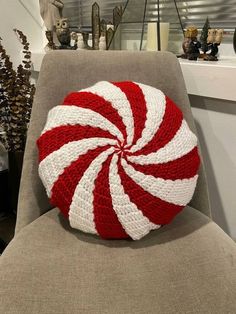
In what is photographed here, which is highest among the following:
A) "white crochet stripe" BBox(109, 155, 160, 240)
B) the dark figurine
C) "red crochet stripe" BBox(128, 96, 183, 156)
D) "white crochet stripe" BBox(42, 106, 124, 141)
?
the dark figurine

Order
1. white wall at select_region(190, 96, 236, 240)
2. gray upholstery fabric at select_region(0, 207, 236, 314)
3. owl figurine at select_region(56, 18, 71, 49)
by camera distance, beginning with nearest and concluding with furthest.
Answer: gray upholstery fabric at select_region(0, 207, 236, 314)
white wall at select_region(190, 96, 236, 240)
owl figurine at select_region(56, 18, 71, 49)

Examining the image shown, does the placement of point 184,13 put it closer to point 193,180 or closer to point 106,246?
point 193,180

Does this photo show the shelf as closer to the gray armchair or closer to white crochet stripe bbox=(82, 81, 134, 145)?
the gray armchair

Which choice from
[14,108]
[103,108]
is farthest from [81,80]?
[14,108]

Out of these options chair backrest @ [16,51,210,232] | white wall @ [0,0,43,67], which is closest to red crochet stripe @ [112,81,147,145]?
chair backrest @ [16,51,210,232]

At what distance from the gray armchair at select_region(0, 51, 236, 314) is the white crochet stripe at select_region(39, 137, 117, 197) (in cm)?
15

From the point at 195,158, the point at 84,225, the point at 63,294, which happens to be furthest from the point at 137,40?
the point at 63,294

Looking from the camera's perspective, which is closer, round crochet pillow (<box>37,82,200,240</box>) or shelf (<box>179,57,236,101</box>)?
round crochet pillow (<box>37,82,200,240</box>)

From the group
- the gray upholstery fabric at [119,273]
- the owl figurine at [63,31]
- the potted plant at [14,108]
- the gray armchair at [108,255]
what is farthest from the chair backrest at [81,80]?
the owl figurine at [63,31]

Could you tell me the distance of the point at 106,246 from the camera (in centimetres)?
64

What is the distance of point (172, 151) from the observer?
62cm

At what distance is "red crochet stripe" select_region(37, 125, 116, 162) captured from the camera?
614 millimetres

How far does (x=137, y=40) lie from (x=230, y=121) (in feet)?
1.77

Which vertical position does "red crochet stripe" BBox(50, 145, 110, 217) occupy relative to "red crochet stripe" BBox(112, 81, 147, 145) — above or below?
below
